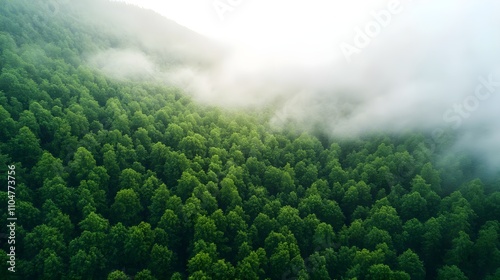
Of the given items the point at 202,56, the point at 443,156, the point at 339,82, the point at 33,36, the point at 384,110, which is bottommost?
the point at 443,156

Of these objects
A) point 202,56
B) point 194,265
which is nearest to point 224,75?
point 202,56

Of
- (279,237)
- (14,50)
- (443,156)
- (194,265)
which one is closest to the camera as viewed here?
(194,265)

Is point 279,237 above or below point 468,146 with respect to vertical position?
below

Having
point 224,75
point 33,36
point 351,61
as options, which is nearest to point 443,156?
point 351,61

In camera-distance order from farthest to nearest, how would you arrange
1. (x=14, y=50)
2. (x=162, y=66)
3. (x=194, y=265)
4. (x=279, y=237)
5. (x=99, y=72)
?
(x=162, y=66), (x=99, y=72), (x=14, y=50), (x=279, y=237), (x=194, y=265)

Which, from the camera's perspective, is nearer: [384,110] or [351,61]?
[384,110]

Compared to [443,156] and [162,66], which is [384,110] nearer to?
[443,156]

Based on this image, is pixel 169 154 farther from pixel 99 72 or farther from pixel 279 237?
pixel 99 72
